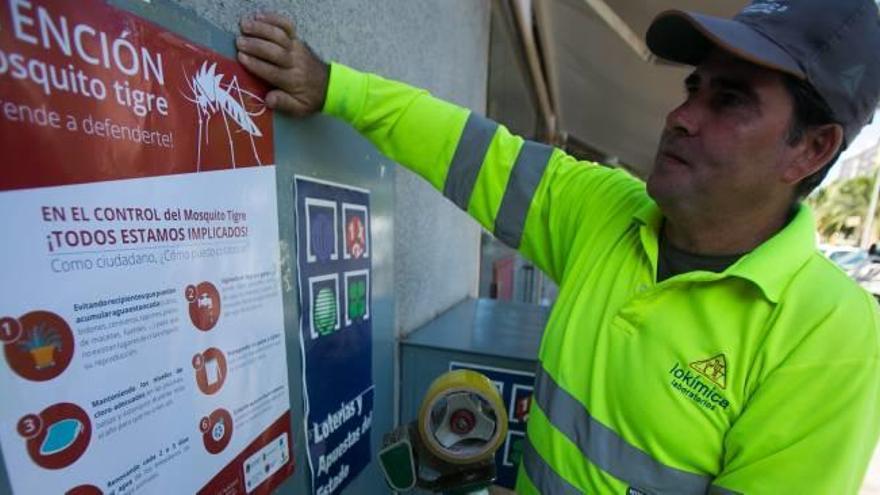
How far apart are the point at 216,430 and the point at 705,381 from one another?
100 centimetres

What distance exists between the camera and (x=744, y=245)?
46.8 inches

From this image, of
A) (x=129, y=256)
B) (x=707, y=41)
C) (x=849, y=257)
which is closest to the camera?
(x=129, y=256)

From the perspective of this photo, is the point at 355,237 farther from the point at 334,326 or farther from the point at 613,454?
the point at 613,454

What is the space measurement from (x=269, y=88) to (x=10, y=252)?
2.08 feet

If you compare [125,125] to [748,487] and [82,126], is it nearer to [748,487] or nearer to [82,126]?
[82,126]

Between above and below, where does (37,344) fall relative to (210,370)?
above

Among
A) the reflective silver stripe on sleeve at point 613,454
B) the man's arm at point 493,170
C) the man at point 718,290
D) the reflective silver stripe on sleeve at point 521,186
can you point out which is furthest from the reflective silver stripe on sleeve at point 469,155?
the reflective silver stripe on sleeve at point 613,454

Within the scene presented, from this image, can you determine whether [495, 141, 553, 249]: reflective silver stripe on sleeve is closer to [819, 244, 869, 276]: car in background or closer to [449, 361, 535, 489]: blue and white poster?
[449, 361, 535, 489]: blue and white poster

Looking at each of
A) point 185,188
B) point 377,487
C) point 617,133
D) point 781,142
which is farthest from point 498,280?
point 617,133

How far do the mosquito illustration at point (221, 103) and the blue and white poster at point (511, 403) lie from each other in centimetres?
124

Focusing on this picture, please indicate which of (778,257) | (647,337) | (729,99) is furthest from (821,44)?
(647,337)

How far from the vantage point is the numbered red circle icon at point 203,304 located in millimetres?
868

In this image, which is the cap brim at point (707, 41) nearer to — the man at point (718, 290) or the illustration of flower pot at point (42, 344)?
the man at point (718, 290)

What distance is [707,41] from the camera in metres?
1.24
